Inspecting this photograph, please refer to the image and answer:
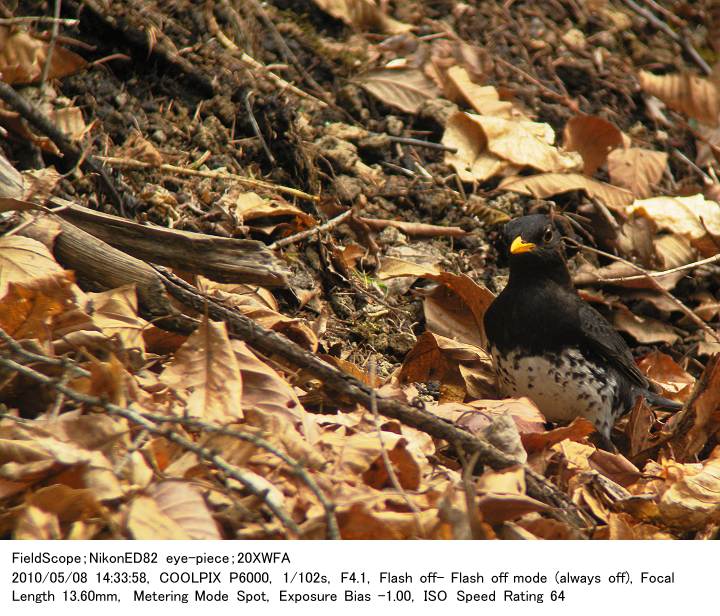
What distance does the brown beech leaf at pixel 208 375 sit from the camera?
2.65 metres

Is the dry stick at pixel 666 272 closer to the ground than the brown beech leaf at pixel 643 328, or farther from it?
farther from it

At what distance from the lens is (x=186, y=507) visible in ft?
7.43

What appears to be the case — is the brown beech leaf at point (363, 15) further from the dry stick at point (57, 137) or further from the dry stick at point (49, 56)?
the dry stick at point (57, 137)

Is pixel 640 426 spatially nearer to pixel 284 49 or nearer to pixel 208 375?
pixel 208 375

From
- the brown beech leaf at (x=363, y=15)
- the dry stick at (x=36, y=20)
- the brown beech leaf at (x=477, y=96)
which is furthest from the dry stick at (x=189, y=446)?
the brown beech leaf at (x=363, y=15)

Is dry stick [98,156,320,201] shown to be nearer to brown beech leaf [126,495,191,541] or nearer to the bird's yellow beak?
the bird's yellow beak

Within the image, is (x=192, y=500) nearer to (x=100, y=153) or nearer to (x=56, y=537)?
(x=56, y=537)

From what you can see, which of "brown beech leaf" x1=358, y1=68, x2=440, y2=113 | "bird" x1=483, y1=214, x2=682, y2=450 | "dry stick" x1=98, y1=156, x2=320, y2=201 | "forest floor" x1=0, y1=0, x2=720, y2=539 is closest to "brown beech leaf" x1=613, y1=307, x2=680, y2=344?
"forest floor" x1=0, y1=0, x2=720, y2=539

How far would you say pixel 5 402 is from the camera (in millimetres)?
2590

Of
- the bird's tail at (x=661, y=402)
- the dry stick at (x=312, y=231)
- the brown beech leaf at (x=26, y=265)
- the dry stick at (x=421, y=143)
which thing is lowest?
the bird's tail at (x=661, y=402)

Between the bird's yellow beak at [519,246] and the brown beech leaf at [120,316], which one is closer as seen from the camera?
the brown beech leaf at [120,316]

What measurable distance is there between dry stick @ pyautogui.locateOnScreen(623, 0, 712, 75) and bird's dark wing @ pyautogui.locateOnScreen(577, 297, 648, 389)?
2961mm

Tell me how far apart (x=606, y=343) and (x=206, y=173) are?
206cm

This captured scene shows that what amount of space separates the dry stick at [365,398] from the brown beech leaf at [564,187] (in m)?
2.60
